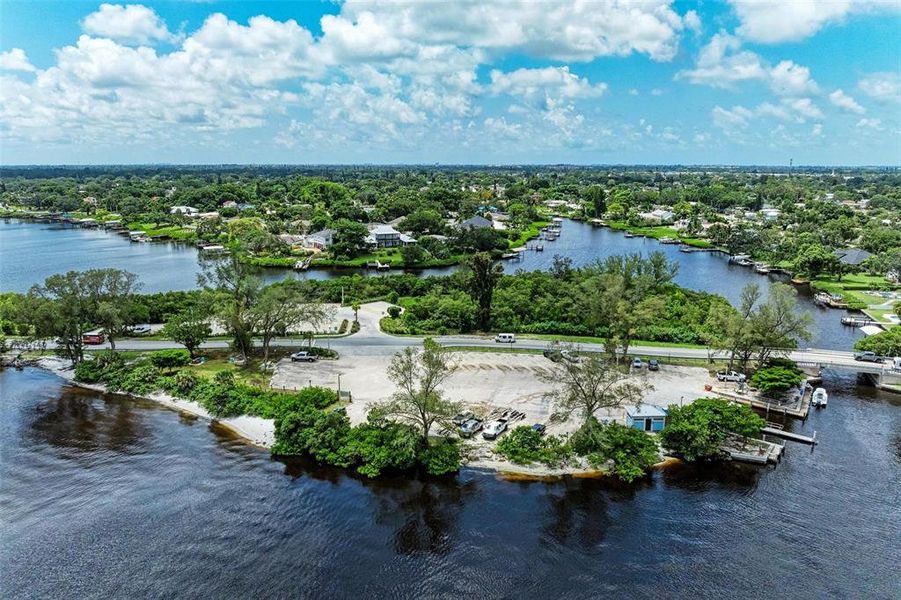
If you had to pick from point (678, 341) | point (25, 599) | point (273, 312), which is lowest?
point (25, 599)

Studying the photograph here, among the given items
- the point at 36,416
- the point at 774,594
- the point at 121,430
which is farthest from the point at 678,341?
the point at 36,416

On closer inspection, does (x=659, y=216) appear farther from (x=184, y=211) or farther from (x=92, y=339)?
(x=92, y=339)

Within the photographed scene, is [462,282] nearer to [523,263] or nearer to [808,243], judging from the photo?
[523,263]

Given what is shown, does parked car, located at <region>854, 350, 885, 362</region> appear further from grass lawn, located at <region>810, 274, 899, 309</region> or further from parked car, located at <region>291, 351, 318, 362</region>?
parked car, located at <region>291, 351, 318, 362</region>

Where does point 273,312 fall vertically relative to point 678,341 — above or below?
above

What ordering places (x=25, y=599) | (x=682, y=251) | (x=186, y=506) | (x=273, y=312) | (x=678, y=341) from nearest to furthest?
1. (x=25, y=599)
2. (x=186, y=506)
3. (x=273, y=312)
4. (x=678, y=341)
5. (x=682, y=251)

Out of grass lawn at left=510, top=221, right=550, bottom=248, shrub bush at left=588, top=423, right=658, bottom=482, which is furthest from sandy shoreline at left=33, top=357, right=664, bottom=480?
grass lawn at left=510, top=221, right=550, bottom=248

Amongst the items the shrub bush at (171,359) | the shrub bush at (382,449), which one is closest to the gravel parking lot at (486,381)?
the shrub bush at (382,449)

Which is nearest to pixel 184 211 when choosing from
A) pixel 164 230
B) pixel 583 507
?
pixel 164 230

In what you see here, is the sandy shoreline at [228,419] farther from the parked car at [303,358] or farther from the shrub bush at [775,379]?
the shrub bush at [775,379]
